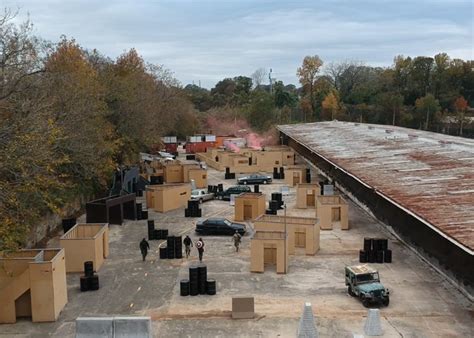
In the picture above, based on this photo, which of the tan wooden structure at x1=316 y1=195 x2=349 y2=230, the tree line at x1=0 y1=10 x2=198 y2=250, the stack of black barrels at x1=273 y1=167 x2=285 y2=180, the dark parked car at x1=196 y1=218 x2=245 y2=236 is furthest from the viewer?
the stack of black barrels at x1=273 y1=167 x2=285 y2=180

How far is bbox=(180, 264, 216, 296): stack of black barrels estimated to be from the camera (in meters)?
20.5

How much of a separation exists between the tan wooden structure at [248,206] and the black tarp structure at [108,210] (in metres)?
6.48

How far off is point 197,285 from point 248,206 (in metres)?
13.5

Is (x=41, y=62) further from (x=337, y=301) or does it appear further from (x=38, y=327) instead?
(x=337, y=301)

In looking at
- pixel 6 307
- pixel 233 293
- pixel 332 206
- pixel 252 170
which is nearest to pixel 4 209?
pixel 6 307

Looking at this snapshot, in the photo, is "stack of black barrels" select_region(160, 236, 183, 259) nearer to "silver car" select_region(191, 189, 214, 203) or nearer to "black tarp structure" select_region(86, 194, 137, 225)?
"black tarp structure" select_region(86, 194, 137, 225)

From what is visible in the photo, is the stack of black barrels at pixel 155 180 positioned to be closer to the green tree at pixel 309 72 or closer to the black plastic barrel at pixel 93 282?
the black plastic barrel at pixel 93 282

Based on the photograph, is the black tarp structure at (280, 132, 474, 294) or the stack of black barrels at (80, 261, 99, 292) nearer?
the black tarp structure at (280, 132, 474, 294)

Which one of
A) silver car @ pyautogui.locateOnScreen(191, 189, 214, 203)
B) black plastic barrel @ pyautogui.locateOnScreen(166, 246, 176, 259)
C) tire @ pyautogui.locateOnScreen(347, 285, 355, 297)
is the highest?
silver car @ pyautogui.locateOnScreen(191, 189, 214, 203)

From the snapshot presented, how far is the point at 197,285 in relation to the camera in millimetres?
20562

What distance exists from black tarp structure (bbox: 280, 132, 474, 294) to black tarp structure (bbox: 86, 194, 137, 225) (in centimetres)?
1472

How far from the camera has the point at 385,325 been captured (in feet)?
57.8

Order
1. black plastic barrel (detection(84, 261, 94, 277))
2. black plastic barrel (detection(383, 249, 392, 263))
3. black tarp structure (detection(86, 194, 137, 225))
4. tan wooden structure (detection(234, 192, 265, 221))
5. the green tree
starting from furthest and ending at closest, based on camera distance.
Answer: the green tree
tan wooden structure (detection(234, 192, 265, 221))
black tarp structure (detection(86, 194, 137, 225))
black plastic barrel (detection(383, 249, 392, 263))
black plastic barrel (detection(84, 261, 94, 277))

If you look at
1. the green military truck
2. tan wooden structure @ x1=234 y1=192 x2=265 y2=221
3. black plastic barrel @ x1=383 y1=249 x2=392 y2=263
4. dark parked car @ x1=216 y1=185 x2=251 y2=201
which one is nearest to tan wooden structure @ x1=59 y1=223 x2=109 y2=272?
the green military truck
